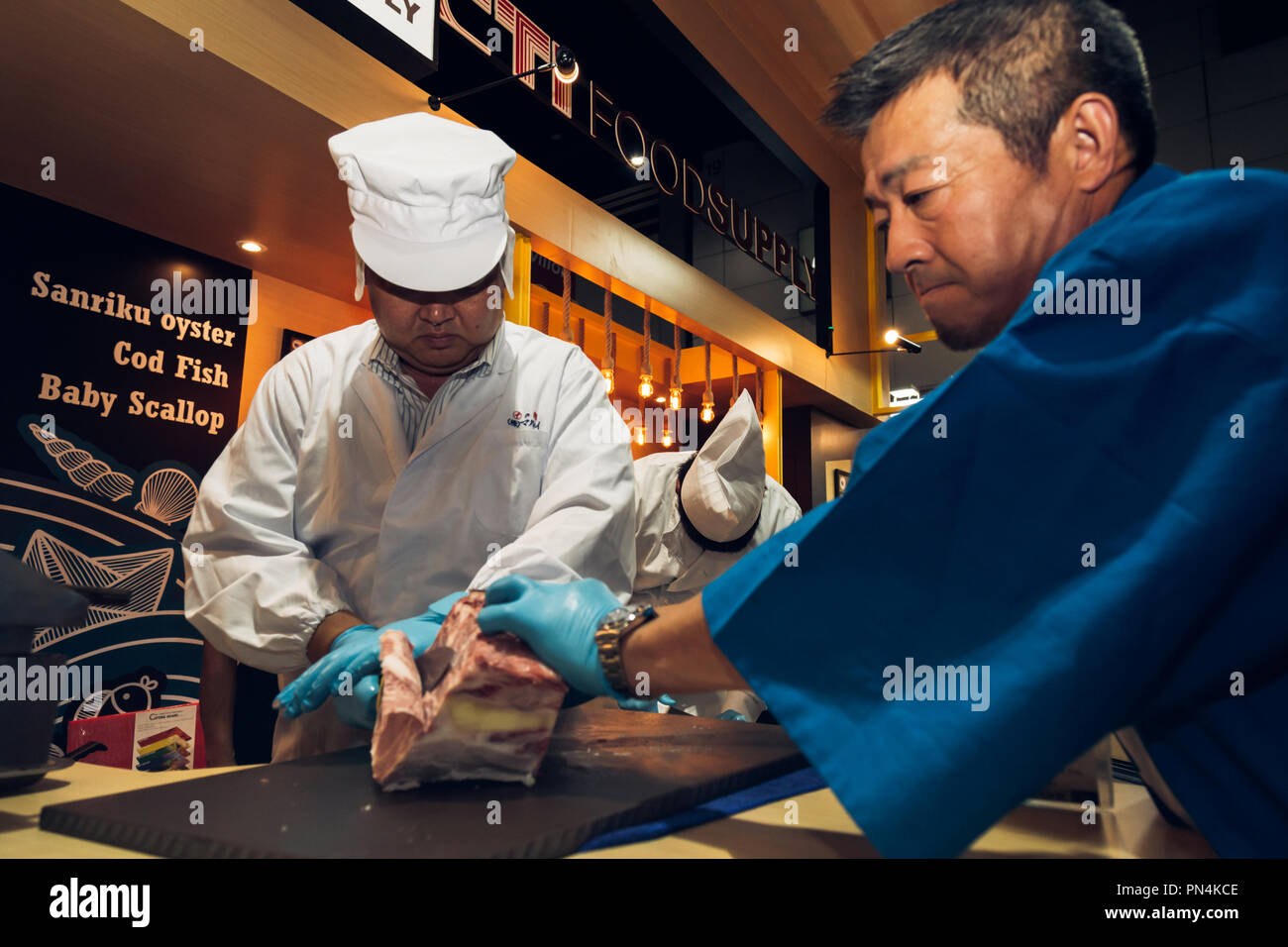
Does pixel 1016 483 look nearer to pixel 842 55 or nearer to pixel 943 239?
pixel 943 239

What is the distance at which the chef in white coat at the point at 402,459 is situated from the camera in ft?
4.66

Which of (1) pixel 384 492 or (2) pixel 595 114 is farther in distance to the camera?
(2) pixel 595 114

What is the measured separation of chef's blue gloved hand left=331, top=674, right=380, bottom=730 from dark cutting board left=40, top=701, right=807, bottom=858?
5 centimetres

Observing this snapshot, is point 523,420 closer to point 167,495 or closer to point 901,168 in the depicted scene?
point 901,168

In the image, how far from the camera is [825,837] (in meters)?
0.81

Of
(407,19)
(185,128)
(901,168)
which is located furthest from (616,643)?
(407,19)

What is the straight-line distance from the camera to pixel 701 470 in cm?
277

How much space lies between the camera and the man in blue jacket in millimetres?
599

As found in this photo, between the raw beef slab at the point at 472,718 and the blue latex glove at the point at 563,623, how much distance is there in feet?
0.06

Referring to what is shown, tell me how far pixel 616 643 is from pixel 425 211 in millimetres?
932

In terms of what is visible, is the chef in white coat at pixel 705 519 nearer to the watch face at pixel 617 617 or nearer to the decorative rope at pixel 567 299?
the decorative rope at pixel 567 299

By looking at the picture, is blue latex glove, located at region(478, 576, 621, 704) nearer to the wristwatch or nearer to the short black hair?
the wristwatch

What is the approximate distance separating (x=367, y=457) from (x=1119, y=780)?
1.36 metres
